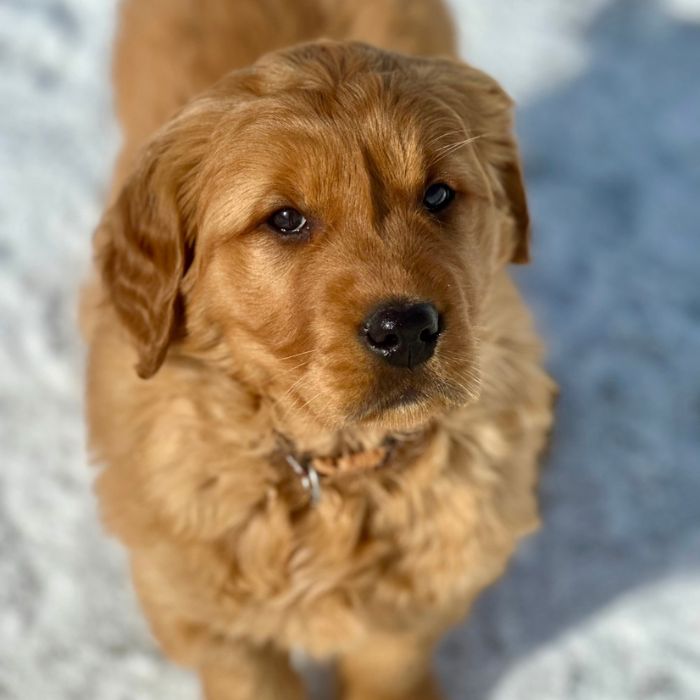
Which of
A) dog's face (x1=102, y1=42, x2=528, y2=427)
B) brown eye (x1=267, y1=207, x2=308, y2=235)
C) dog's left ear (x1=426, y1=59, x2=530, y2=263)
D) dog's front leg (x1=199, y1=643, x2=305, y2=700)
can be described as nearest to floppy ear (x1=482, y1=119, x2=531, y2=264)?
dog's left ear (x1=426, y1=59, x2=530, y2=263)

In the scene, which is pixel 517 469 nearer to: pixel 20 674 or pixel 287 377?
pixel 287 377

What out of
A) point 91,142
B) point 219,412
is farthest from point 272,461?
point 91,142

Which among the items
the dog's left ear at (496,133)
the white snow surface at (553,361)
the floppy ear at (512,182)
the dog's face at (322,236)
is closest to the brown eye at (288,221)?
the dog's face at (322,236)

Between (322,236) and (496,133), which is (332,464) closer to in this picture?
(322,236)

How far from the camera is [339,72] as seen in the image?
237cm

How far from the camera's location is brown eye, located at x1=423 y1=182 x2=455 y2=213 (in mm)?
2404

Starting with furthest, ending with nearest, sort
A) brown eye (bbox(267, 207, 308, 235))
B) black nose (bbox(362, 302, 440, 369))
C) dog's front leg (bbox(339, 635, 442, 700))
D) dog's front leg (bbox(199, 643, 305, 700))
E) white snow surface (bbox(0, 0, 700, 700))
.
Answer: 1. white snow surface (bbox(0, 0, 700, 700))
2. dog's front leg (bbox(339, 635, 442, 700))
3. dog's front leg (bbox(199, 643, 305, 700))
4. brown eye (bbox(267, 207, 308, 235))
5. black nose (bbox(362, 302, 440, 369))

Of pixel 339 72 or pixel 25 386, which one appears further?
pixel 25 386

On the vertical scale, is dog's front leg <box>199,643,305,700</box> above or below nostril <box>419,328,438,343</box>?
below

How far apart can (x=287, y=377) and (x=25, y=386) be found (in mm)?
1960

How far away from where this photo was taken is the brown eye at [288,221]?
230 cm

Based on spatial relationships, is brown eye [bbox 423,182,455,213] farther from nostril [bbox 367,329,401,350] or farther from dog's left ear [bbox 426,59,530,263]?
nostril [bbox 367,329,401,350]

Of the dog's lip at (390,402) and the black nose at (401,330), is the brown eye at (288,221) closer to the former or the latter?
the black nose at (401,330)

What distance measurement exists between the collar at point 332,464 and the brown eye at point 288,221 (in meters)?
0.64
